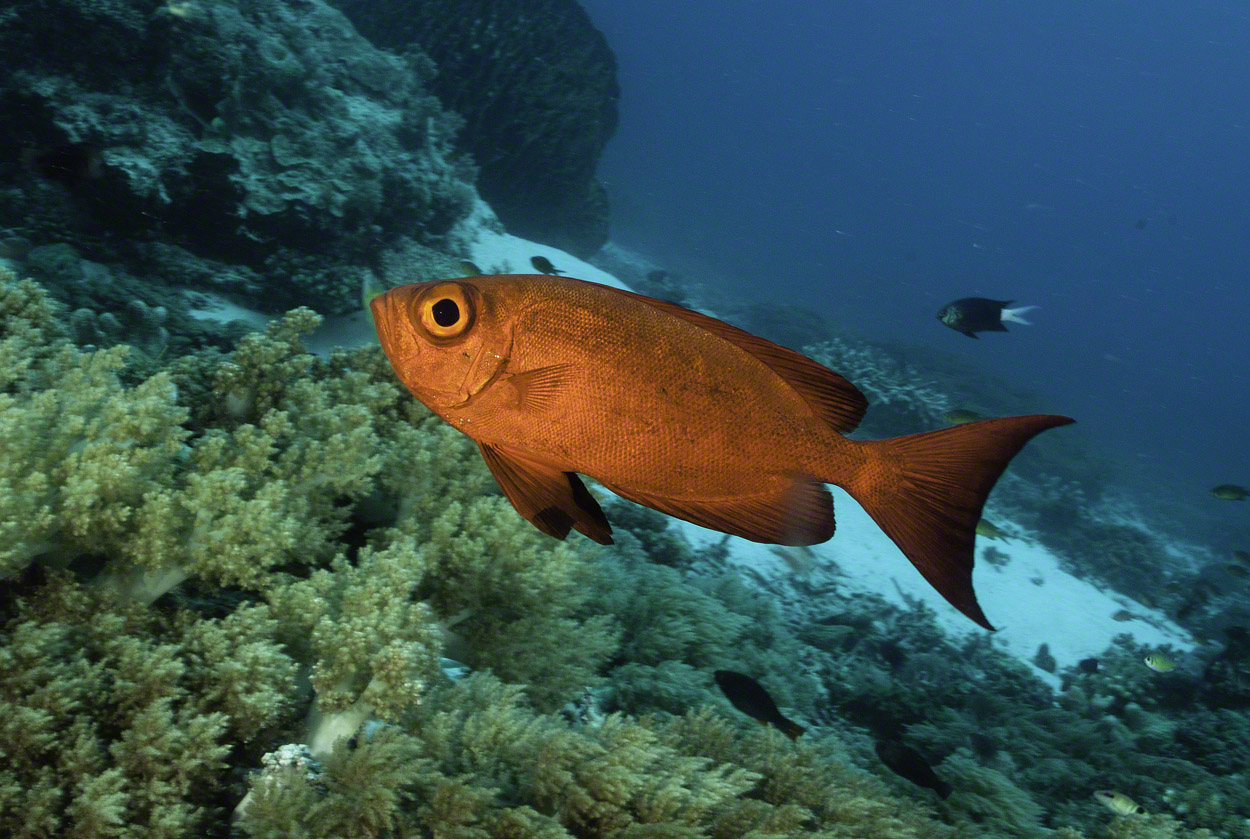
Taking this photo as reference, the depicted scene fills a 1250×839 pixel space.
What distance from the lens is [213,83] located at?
6227 millimetres

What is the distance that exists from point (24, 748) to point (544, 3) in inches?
643

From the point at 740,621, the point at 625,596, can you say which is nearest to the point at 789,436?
the point at 625,596

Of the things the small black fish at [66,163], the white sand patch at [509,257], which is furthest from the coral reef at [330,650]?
the white sand patch at [509,257]

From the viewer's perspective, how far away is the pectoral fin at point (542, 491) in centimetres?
105

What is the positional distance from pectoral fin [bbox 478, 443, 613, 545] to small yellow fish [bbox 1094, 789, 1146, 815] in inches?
206

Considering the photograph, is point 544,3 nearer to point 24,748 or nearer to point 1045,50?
point 24,748

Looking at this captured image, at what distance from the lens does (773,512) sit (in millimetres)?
1074

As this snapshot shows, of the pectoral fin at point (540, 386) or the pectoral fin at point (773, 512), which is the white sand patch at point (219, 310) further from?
the pectoral fin at point (773, 512)

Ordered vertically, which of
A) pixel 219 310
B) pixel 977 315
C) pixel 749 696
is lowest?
pixel 219 310

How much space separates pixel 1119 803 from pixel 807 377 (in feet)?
16.8

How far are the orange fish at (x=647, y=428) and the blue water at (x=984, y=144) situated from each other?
10431 cm

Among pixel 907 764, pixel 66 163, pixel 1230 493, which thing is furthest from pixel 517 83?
pixel 1230 493

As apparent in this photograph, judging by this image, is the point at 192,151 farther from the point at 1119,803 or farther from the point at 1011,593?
the point at 1011,593

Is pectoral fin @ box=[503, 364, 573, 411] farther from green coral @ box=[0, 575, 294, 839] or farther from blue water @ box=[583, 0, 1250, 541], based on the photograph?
blue water @ box=[583, 0, 1250, 541]
